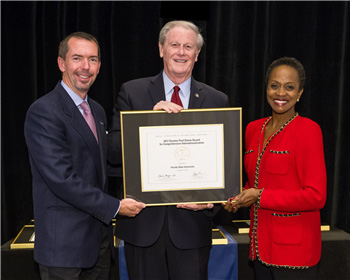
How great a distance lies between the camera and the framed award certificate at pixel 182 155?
5.68ft

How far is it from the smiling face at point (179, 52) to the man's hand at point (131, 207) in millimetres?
695

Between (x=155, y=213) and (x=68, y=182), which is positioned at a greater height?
(x=68, y=182)

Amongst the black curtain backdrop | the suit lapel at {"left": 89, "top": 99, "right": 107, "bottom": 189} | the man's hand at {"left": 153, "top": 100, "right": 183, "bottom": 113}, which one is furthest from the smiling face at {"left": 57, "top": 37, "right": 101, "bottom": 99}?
the black curtain backdrop

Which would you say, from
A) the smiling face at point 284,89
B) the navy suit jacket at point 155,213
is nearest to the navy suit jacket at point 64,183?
the navy suit jacket at point 155,213

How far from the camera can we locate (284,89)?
6.17 ft

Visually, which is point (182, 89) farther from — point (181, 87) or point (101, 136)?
point (101, 136)

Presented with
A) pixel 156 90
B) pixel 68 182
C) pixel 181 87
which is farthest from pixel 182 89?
pixel 68 182

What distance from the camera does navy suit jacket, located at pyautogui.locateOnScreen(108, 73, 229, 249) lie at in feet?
5.87

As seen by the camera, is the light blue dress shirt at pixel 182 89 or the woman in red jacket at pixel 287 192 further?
the light blue dress shirt at pixel 182 89

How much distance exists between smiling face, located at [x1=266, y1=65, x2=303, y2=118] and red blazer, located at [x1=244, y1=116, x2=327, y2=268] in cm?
9

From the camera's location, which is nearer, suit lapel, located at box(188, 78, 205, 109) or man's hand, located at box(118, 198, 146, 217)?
man's hand, located at box(118, 198, 146, 217)

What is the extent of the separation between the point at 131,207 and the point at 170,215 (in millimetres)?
214

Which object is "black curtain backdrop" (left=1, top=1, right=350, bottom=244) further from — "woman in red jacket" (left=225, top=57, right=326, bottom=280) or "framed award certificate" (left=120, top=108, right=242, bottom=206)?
"framed award certificate" (left=120, top=108, right=242, bottom=206)

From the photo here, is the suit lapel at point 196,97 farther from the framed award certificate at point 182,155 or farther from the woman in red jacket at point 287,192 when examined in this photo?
the woman in red jacket at point 287,192
